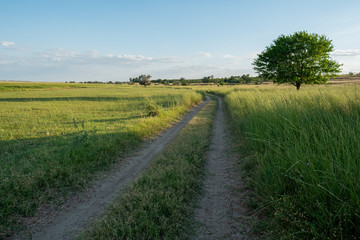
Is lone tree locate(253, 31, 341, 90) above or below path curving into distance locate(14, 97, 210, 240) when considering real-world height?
above

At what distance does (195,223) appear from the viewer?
310cm

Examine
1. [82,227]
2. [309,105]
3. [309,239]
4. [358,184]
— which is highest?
[309,105]

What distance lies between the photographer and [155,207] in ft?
10.5

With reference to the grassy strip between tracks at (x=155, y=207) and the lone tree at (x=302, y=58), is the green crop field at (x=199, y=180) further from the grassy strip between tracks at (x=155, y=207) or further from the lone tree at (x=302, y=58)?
the lone tree at (x=302, y=58)

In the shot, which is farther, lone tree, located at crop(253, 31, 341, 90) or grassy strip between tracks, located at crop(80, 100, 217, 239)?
lone tree, located at crop(253, 31, 341, 90)

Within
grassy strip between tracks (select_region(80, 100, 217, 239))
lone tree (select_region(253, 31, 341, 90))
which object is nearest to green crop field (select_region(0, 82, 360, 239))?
grassy strip between tracks (select_region(80, 100, 217, 239))

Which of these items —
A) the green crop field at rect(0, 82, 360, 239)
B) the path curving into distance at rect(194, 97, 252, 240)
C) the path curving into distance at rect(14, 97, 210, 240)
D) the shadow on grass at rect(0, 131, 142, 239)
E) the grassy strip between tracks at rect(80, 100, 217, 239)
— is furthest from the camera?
the shadow on grass at rect(0, 131, 142, 239)

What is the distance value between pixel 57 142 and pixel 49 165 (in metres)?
2.39

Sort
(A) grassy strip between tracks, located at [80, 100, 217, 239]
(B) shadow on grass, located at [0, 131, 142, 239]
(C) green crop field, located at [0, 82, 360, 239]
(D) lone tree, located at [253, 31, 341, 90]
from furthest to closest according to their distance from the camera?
(D) lone tree, located at [253, 31, 341, 90], (B) shadow on grass, located at [0, 131, 142, 239], (A) grassy strip between tracks, located at [80, 100, 217, 239], (C) green crop field, located at [0, 82, 360, 239]

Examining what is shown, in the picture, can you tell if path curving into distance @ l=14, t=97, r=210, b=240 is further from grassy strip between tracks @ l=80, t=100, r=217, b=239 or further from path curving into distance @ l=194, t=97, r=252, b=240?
path curving into distance @ l=194, t=97, r=252, b=240

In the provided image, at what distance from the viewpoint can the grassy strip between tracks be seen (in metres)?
2.78

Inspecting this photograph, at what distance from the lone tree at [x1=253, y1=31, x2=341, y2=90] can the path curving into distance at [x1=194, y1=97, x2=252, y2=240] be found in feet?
56.6

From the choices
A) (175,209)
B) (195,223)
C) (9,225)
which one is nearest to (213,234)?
(195,223)

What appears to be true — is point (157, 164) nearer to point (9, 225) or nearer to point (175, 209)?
point (175, 209)
